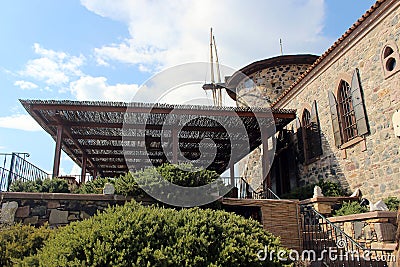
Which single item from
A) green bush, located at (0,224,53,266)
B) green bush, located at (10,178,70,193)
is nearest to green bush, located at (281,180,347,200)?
green bush, located at (10,178,70,193)

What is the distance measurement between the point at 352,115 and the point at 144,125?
6.19 meters

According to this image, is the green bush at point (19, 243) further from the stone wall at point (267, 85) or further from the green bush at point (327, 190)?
the stone wall at point (267, 85)

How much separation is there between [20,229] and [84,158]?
913 centimetres

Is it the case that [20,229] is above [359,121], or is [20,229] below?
below

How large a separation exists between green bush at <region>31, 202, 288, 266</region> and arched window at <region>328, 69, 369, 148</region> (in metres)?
5.81

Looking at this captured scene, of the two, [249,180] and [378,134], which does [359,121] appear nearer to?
[378,134]

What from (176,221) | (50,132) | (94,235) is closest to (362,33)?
(176,221)

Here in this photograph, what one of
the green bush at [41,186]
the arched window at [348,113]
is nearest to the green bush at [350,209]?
the arched window at [348,113]

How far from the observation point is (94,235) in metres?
3.60

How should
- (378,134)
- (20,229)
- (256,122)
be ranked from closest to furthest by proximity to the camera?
1. (20,229)
2. (378,134)
3. (256,122)

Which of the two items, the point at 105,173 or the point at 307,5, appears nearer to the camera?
the point at 307,5

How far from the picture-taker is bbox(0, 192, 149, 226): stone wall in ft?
21.2
